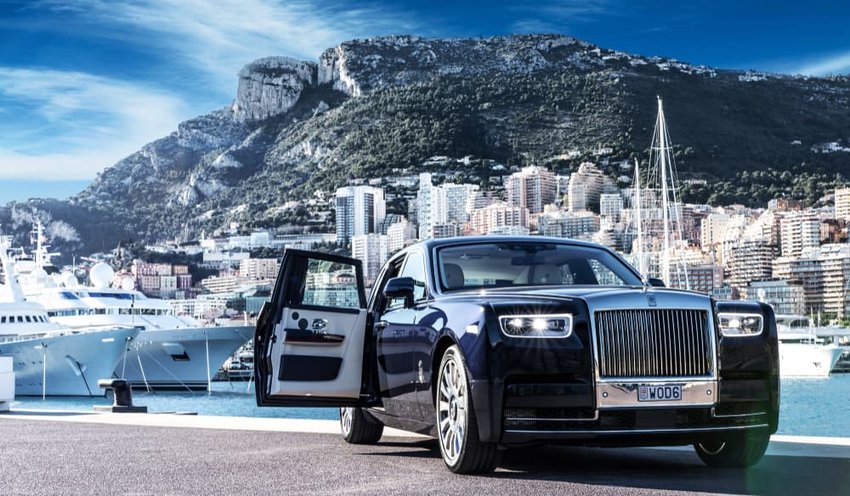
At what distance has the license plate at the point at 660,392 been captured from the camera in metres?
6.89

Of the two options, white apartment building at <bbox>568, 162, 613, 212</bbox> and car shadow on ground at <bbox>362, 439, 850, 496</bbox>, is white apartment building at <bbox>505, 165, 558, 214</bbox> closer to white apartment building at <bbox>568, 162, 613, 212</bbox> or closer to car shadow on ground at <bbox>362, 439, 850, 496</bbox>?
white apartment building at <bbox>568, 162, 613, 212</bbox>

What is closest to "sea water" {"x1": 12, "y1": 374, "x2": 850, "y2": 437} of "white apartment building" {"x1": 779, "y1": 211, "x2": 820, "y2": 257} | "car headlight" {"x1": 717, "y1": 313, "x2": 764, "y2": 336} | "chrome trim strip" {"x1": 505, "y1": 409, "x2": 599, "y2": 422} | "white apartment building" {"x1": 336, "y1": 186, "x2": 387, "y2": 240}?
"car headlight" {"x1": 717, "y1": 313, "x2": 764, "y2": 336}

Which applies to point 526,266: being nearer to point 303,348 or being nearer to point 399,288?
point 399,288

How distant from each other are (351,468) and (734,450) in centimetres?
248

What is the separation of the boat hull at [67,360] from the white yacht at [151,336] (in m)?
2.93

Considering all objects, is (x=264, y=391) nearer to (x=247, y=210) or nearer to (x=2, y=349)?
(x=2, y=349)

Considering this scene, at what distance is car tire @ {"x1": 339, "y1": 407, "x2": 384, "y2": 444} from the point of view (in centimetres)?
972

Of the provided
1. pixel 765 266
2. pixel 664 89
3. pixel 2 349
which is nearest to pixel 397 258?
pixel 2 349

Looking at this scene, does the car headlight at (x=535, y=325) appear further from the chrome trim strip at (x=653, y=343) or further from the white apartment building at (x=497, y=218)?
the white apartment building at (x=497, y=218)

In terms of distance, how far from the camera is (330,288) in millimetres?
11297

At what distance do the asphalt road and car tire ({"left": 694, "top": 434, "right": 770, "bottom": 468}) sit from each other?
90mm

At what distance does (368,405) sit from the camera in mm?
8875

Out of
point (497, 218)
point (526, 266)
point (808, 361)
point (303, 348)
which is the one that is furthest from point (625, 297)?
point (497, 218)

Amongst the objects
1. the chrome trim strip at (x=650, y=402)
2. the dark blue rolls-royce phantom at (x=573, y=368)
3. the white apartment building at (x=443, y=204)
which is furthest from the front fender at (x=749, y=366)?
the white apartment building at (x=443, y=204)
